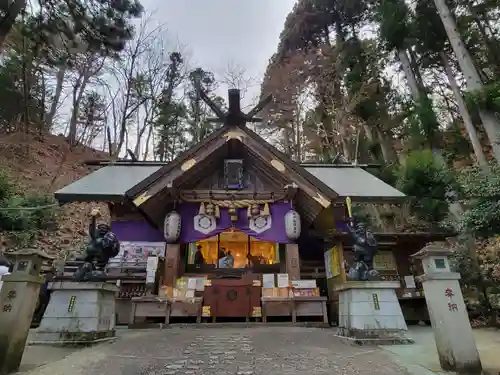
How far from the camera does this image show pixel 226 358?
13.7ft

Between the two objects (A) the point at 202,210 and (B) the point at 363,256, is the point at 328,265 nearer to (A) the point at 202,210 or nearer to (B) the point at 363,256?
(B) the point at 363,256

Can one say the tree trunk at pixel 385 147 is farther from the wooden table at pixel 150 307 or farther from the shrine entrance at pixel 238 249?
the wooden table at pixel 150 307

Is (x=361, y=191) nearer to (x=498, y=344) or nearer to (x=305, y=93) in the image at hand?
(x=498, y=344)

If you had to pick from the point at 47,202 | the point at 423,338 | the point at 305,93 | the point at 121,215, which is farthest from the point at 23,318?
the point at 305,93

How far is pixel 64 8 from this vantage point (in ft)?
28.5

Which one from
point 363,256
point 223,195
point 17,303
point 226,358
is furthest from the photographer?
point 223,195

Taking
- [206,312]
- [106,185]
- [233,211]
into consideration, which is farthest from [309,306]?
[106,185]

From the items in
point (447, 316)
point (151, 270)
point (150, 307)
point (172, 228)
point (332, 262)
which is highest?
point (172, 228)

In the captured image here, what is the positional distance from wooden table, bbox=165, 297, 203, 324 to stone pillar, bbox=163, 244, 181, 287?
3.66 ft

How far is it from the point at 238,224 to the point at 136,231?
3.88 m

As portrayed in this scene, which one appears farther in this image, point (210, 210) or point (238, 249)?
point (238, 249)

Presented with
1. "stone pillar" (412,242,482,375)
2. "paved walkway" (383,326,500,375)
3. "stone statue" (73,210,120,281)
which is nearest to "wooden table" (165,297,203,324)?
"stone statue" (73,210,120,281)

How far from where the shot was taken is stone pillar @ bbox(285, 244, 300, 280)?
361 inches

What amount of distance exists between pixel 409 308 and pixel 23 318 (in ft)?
31.2
